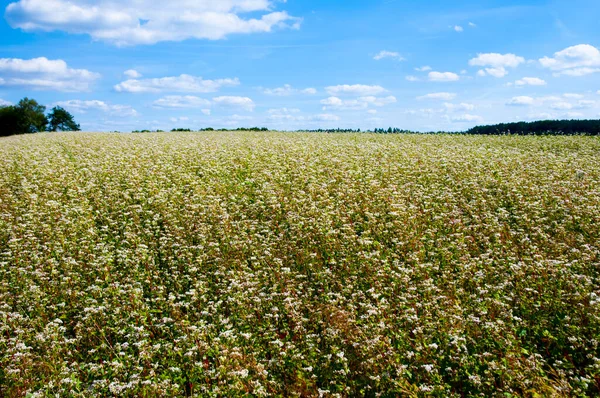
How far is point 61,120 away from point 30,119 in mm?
6570

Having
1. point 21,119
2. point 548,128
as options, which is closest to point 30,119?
point 21,119

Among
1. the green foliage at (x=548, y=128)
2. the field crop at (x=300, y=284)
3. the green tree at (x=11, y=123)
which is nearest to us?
the field crop at (x=300, y=284)

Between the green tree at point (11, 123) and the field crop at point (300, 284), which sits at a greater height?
the green tree at point (11, 123)

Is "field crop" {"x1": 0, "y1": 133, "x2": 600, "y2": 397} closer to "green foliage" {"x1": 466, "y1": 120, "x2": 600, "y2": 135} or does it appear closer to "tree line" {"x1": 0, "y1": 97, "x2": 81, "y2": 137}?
"green foliage" {"x1": 466, "y1": 120, "x2": 600, "y2": 135}

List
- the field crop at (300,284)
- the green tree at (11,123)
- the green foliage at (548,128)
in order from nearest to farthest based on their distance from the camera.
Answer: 1. the field crop at (300,284)
2. the green foliage at (548,128)
3. the green tree at (11,123)

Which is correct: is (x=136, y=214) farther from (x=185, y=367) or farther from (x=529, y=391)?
(x=529, y=391)

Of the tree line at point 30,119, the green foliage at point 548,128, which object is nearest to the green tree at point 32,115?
the tree line at point 30,119

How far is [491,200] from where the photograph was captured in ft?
45.7

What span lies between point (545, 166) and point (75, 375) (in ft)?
61.9

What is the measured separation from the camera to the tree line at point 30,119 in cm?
9044

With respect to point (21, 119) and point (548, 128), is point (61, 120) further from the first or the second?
point (548, 128)

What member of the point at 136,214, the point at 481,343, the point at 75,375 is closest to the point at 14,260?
the point at 136,214

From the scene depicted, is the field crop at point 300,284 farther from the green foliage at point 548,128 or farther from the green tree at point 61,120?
the green tree at point 61,120

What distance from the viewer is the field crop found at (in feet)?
21.6
